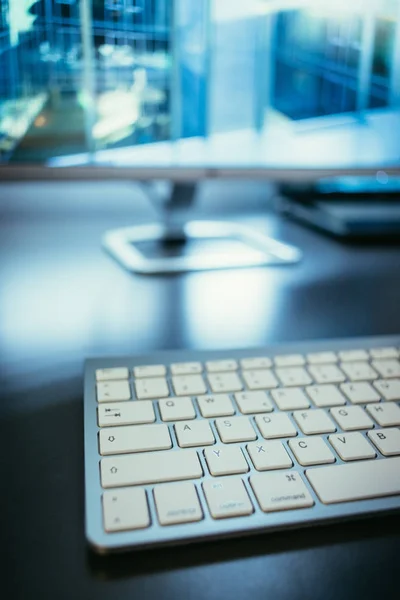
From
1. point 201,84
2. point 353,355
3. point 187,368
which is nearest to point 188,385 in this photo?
point 187,368

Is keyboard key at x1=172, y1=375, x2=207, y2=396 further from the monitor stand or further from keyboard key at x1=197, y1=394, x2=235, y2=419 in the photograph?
the monitor stand

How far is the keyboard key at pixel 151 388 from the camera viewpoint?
0.35m

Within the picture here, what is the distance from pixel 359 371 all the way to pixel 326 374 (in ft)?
0.07

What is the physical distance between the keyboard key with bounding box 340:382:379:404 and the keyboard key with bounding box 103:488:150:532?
0.49 feet

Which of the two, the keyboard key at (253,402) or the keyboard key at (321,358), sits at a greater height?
the keyboard key at (253,402)

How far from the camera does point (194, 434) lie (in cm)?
31

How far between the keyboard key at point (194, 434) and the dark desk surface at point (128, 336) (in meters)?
0.06

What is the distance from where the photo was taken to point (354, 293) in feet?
1.92

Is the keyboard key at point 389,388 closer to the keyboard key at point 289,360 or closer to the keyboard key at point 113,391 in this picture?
the keyboard key at point 289,360

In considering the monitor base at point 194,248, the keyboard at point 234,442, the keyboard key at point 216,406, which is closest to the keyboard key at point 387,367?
the keyboard at point 234,442

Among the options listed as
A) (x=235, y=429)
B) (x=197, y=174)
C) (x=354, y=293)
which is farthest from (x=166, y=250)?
(x=235, y=429)

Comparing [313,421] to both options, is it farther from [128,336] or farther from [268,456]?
[128,336]

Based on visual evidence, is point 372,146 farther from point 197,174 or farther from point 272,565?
point 272,565

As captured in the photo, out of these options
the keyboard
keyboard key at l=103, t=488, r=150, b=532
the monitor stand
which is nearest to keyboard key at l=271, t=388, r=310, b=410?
the keyboard
